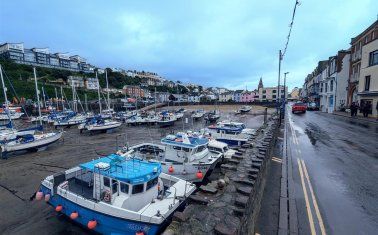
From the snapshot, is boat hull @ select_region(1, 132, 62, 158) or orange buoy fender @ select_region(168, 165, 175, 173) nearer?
orange buoy fender @ select_region(168, 165, 175, 173)

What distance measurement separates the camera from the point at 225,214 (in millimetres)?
4746

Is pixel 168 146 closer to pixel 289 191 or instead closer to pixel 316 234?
pixel 289 191

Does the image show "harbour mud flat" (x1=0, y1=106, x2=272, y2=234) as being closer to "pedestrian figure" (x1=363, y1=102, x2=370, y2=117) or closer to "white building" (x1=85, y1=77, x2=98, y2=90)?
"pedestrian figure" (x1=363, y1=102, x2=370, y2=117)

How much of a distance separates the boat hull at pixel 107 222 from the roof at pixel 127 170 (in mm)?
1470

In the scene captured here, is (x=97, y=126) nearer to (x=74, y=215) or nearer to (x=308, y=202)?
(x=74, y=215)

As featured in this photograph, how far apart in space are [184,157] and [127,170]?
17.6ft

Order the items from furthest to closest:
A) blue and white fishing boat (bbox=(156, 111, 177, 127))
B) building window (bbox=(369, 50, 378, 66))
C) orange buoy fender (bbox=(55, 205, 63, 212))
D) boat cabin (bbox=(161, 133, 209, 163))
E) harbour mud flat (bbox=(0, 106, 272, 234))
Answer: blue and white fishing boat (bbox=(156, 111, 177, 127)) < building window (bbox=(369, 50, 378, 66)) < boat cabin (bbox=(161, 133, 209, 163)) < harbour mud flat (bbox=(0, 106, 272, 234)) < orange buoy fender (bbox=(55, 205, 63, 212))

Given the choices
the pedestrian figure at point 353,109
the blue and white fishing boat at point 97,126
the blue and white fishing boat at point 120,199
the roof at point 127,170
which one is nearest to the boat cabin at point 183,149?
the blue and white fishing boat at point 120,199

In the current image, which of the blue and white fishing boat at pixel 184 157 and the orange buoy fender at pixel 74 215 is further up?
the blue and white fishing boat at pixel 184 157

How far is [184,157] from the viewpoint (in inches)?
559

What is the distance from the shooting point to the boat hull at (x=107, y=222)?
8.03 meters

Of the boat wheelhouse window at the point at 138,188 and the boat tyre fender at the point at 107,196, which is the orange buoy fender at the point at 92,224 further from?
the boat wheelhouse window at the point at 138,188

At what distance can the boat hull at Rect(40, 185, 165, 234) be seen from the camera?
8031 mm

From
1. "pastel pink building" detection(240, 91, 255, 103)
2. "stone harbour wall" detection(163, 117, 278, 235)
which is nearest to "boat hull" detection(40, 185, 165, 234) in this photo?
"stone harbour wall" detection(163, 117, 278, 235)
